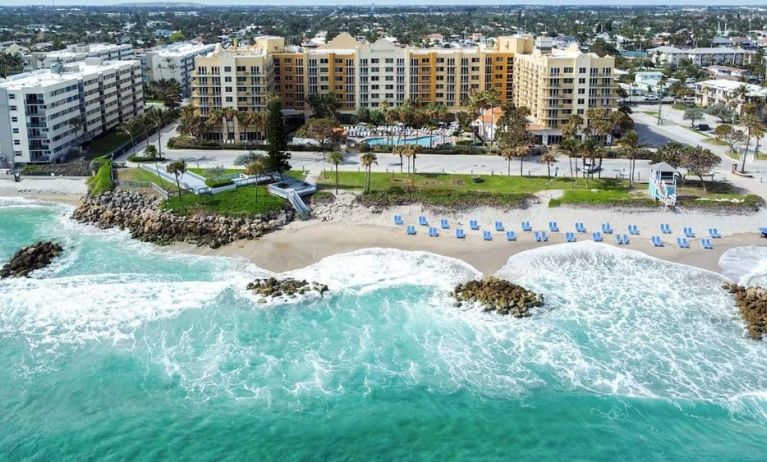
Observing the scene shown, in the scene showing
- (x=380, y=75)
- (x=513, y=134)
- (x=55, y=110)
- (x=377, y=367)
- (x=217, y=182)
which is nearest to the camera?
(x=377, y=367)

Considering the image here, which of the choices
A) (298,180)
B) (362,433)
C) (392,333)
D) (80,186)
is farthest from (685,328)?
(80,186)

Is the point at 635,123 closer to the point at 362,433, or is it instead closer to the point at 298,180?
the point at 298,180

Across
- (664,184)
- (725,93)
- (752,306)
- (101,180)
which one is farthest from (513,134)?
(725,93)

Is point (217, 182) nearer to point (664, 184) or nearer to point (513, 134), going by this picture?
point (513, 134)

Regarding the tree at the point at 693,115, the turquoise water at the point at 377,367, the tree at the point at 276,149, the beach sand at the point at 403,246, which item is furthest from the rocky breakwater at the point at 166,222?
the tree at the point at 693,115

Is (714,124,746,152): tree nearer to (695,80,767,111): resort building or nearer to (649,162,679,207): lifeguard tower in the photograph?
(695,80,767,111): resort building

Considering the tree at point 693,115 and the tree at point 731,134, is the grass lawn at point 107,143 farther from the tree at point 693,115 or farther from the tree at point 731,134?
the tree at point 693,115
